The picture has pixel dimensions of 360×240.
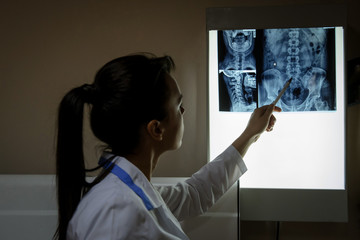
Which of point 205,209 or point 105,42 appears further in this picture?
point 105,42

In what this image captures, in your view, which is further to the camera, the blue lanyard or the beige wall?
the beige wall

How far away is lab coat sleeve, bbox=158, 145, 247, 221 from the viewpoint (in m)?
1.24

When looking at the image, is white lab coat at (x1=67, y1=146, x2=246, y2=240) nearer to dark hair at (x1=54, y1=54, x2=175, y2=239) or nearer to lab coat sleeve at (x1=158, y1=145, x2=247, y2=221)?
dark hair at (x1=54, y1=54, x2=175, y2=239)

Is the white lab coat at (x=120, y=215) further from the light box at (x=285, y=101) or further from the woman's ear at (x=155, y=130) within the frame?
the light box at (x=285, y=101)

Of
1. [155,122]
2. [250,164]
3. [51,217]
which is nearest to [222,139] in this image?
[250,164]

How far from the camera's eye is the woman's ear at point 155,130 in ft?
3.13

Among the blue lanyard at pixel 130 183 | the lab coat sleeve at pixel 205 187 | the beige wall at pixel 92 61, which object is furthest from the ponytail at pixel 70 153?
the beige wall at pixel 92 61

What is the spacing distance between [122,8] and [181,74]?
1.47 feet

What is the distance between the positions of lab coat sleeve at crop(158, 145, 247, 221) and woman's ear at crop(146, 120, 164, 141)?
0.33m

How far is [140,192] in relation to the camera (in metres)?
0.91

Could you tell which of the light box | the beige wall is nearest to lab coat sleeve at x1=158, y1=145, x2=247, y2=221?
the light box

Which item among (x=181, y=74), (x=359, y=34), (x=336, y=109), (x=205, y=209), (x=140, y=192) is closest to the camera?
(x=140, y=192)

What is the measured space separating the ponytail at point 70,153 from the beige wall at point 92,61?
821 mm

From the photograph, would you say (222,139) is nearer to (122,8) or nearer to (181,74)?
(181,74)
